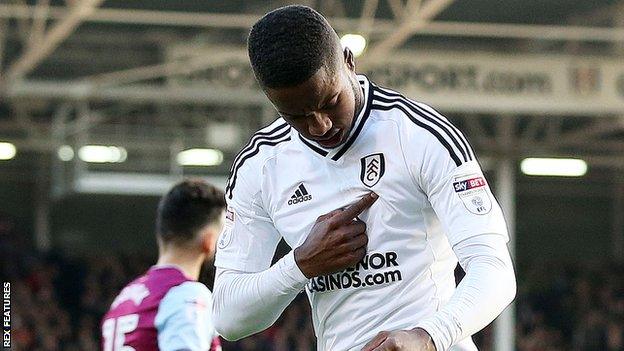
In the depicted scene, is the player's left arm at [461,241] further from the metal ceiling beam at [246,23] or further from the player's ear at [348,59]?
the metal ceiling beam at [246,23]

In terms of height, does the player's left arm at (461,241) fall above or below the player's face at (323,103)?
below

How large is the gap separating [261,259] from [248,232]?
0.07 metres

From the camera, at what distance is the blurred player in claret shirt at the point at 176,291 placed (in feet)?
14.6

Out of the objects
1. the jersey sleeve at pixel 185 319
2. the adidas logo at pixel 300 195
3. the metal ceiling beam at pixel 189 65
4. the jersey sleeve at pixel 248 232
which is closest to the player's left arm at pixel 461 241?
the adidas logo at pixel 300 195

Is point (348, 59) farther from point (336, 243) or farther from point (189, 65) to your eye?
point (189, 65)

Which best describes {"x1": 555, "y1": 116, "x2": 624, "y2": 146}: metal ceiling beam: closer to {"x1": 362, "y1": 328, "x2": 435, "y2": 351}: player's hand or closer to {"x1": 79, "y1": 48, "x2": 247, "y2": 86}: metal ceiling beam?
{"x1": 79, "y1": 48, "x2": 247, "y2": 86}: metal ceiling beam

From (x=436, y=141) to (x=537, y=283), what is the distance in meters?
23.2

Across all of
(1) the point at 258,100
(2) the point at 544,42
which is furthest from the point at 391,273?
(2) the point at 544,42

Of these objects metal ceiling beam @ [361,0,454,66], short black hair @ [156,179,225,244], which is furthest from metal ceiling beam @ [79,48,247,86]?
short black hair @ [156,179,225,244]

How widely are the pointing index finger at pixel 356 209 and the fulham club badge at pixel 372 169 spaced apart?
35mm

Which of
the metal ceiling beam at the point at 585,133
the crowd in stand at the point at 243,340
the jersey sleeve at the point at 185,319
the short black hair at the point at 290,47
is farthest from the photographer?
the metal ceiling beam at the point at 585,133

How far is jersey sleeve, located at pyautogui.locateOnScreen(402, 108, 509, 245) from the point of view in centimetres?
281

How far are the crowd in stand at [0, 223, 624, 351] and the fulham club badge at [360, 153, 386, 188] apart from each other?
13.9 metres

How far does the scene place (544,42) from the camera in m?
16.8
